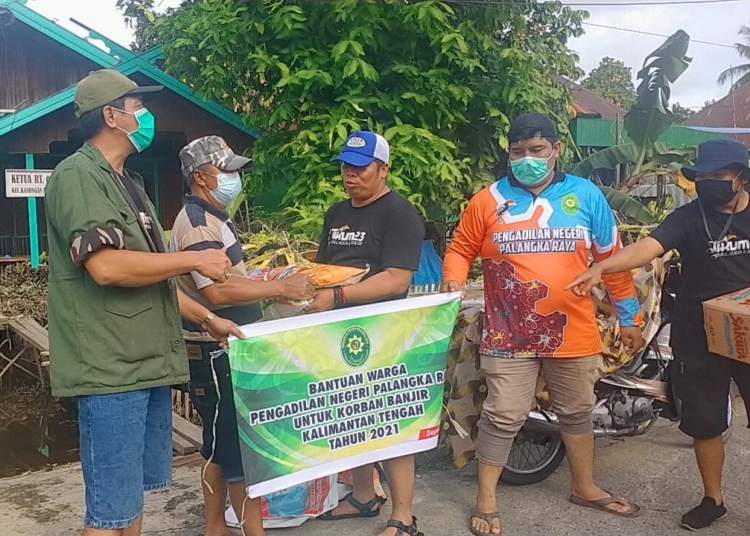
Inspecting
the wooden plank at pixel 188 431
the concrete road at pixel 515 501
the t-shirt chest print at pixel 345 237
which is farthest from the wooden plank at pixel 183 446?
the t-shirt chest print at pixel 345 237

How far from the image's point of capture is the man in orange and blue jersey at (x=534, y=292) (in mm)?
3549

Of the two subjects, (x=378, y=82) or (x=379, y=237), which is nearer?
(x=379, y=237)

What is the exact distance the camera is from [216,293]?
9.61 feet

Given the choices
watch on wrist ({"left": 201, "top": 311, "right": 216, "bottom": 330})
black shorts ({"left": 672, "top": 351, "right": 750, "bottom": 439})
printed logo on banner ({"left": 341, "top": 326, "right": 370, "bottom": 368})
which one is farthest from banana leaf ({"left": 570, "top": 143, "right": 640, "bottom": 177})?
watch on wrist ({"left": 201, "top": 311, "right": 216, "bottom": 330})

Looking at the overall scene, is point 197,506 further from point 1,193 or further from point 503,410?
point 1,193

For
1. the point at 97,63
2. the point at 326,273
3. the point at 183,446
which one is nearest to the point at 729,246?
the point at 326,273

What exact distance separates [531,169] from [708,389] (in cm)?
140

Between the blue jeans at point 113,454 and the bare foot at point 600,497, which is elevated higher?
the blue jeans at point 113,454

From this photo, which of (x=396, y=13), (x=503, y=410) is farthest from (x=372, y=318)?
(x=396, y=13)

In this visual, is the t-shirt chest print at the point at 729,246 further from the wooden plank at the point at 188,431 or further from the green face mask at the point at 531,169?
the wooden plank at the point at 188,431

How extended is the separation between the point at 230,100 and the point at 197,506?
190 inches

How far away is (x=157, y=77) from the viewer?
10.2 m

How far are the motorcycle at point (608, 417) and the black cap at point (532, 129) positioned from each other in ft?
4.19

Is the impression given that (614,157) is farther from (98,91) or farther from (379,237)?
(98,91)
